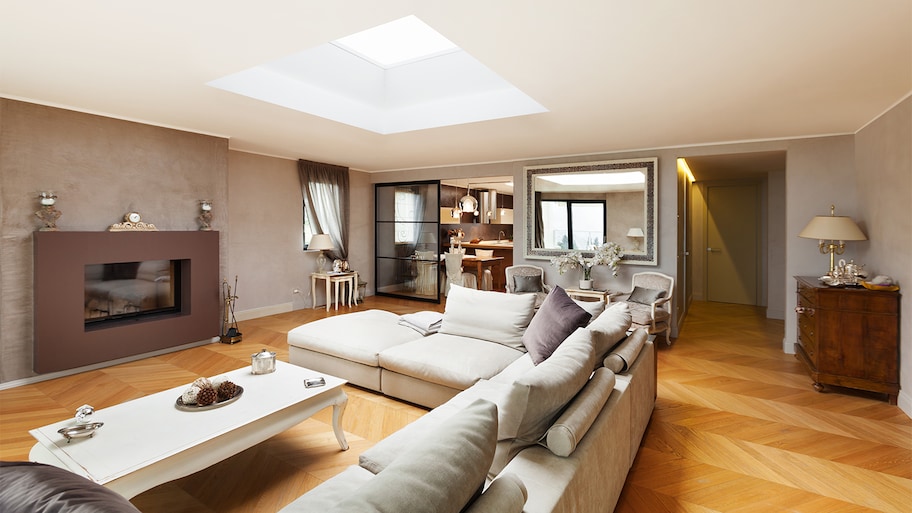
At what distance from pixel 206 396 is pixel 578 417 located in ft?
6.40

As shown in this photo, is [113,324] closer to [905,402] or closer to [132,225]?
[132,225]

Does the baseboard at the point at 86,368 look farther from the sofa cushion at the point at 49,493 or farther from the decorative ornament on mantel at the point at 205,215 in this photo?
the sofa cushion at the point at 49,493

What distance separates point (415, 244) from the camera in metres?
7.91

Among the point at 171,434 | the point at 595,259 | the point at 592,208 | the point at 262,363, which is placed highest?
the point at 592,208

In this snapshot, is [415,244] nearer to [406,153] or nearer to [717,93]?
[406,153]

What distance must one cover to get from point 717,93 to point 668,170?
7.29 ft

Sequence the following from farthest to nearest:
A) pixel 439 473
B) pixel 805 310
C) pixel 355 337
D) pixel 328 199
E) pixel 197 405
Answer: pixel 328 199 → pixel 805 310 → pixel 355 337 → pixel 197 405 → pixel 439 473

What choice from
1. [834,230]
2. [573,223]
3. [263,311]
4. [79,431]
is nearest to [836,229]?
[834,230]

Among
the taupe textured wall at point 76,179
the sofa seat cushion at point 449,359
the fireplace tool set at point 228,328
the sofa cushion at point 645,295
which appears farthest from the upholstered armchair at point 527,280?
the taupe textured wall at point 76,179

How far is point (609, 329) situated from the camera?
249 cm

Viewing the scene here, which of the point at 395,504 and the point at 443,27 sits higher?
the point at 443,27

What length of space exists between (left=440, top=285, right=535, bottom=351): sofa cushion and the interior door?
5.93 m

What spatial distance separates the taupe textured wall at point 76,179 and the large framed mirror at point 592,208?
169 inches

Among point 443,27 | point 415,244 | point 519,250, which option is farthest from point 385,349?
point 415,244
